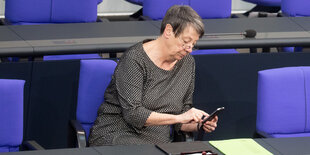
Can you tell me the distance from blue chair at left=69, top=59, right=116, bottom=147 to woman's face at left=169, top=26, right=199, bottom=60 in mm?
373

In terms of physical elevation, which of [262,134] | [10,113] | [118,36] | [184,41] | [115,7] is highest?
[184,41]

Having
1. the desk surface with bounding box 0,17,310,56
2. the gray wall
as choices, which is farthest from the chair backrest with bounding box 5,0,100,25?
the gray wall

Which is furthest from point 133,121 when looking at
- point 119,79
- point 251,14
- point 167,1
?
point 251,14

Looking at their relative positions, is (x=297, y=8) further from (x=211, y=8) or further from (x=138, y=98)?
(x=138, y=98)

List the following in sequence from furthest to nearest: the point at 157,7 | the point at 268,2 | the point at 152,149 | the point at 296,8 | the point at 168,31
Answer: the point at 268,2
the point at 296,8
the point at 157,7
the point at 168,31
the point at 152,149

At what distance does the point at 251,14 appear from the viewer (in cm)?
588

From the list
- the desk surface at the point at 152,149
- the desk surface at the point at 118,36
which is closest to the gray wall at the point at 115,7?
the desk surface at the point at 118,36

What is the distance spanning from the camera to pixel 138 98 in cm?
305

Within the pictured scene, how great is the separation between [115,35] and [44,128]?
30.5 inches

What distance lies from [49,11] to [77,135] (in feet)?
5.40

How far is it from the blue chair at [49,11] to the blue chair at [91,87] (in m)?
1.39

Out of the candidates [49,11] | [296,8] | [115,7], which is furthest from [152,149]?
[115,7]

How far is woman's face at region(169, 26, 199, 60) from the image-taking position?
304cm

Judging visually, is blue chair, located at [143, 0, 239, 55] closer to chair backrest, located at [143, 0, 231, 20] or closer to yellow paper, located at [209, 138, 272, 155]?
chair backrest, located at [143, 0, 231, 20]
